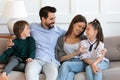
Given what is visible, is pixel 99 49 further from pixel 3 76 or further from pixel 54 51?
pixel 3 76

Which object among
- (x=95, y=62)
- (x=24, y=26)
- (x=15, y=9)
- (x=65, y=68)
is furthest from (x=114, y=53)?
(x=15, y=9)

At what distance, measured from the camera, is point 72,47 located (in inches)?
122

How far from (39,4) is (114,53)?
1522mm

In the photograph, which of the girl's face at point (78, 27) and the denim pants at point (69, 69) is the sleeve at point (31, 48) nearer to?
the denim pants at point (69, 69)

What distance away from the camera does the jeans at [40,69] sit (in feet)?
9.04

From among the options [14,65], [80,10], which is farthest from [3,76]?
[80,10]

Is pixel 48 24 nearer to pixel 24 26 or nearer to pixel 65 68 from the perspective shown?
pixel 24 26

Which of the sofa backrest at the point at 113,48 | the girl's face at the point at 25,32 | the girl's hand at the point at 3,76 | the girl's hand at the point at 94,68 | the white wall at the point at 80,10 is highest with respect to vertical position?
the white wall at the point at 80,10

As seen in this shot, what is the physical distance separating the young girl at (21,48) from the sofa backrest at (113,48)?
2.84 ft

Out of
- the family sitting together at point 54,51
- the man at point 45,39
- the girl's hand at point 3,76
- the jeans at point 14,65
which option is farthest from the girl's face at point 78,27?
the girl's hand at point 3,76

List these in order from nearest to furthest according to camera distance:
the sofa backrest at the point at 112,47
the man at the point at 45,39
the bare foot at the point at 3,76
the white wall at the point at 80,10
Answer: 1. the bare foot at the point at 3,76
2. the man at the point at 45,39
3. the sofa backrest at the point at 112,47
4. the white wall at the point at 80,10

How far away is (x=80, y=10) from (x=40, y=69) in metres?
1.69

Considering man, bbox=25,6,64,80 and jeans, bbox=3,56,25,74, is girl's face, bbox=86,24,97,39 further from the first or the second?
jeans, bbox=3,56,25,74

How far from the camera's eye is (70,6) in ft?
14.1
